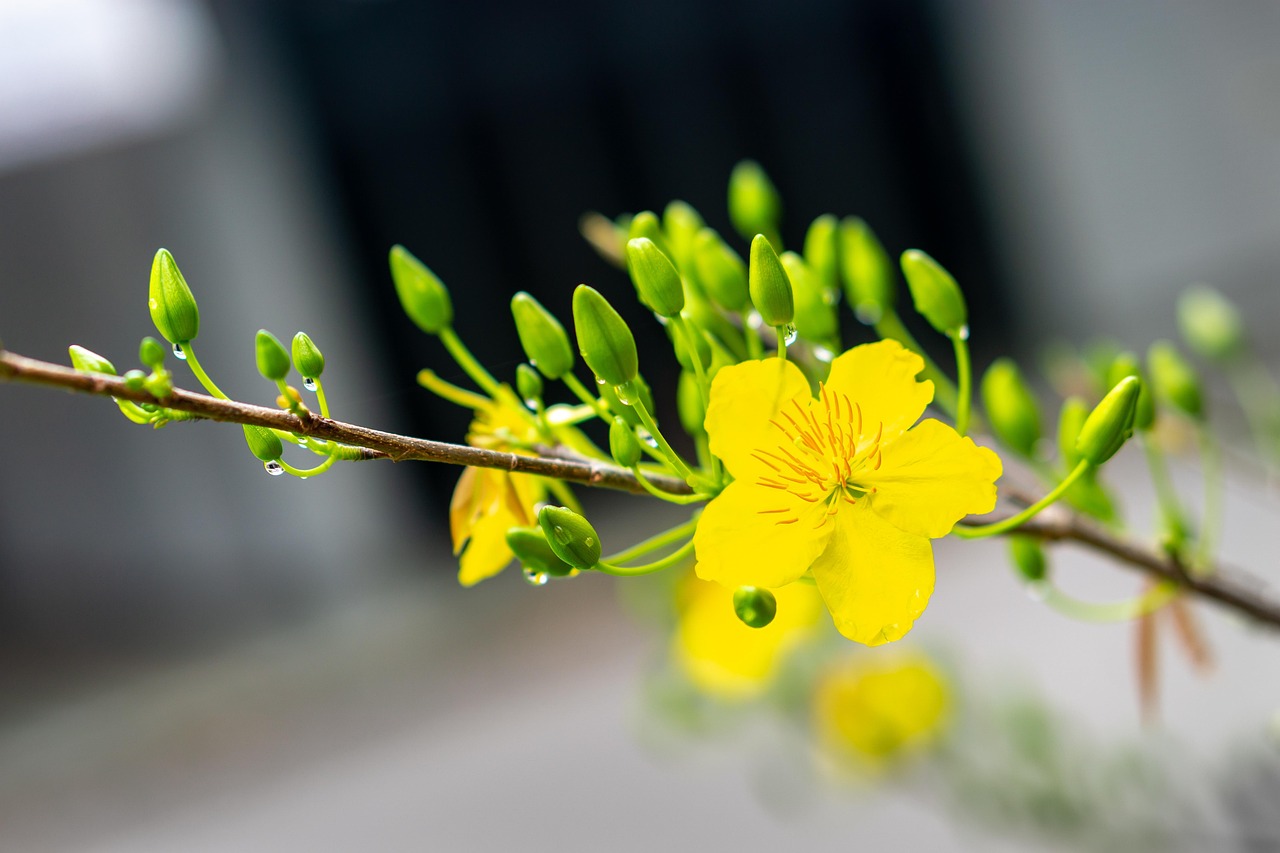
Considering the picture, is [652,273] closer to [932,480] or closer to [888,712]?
[932,480]

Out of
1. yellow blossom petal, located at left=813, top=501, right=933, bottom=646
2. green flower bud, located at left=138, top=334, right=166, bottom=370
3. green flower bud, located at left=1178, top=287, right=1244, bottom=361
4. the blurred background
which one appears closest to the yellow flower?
yellow blossom petal, located at left=813, top=501, right=933, bottom=646

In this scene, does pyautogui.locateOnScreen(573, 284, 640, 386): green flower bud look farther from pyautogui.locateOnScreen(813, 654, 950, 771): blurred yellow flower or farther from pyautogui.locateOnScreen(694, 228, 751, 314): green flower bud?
pyautogui.locateOnScreen(813, 654, 950, 771): blurred yellow flower

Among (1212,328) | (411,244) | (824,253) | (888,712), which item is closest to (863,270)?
(824,253)

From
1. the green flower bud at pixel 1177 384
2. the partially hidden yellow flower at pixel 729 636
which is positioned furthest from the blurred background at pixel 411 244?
the green flower bud at pixel 1177 384

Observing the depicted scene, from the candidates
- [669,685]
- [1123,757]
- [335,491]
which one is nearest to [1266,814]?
[1123,757]

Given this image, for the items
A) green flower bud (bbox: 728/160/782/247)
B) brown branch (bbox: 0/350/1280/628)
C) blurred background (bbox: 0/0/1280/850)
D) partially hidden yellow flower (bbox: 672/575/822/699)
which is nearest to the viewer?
brown branch (bbox: 0/350/1280/628)
